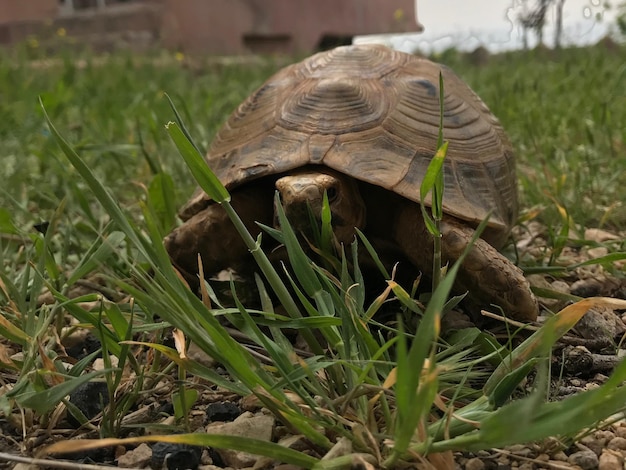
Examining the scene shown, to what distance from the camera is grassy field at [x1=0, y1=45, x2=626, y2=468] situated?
616mm

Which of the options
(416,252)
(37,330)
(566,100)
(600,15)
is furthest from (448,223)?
(600,15)

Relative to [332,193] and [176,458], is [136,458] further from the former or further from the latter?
[332,193]

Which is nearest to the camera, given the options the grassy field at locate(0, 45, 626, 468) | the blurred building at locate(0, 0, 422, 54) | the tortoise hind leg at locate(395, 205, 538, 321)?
the grassy field at locate(0, 45, 626, 468)

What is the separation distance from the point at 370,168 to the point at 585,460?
0.57m

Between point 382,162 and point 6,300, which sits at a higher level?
point 382,162

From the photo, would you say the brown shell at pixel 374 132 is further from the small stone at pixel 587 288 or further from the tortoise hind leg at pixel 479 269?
the small stone at pixel 587 288

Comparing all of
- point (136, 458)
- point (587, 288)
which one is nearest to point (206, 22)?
point (587, 288)

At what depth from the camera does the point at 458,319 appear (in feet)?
3.18

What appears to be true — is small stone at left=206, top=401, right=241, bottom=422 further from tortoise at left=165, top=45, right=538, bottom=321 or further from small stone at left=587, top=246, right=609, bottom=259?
small stone at left=587, top=246, right=609, bottom=259

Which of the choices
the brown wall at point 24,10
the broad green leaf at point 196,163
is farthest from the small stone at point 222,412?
the brown wall at point 24,10

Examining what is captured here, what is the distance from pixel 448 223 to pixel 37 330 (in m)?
0.64

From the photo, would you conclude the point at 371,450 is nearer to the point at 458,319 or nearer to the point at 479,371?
the point at 479,371

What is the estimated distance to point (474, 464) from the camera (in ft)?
2.11

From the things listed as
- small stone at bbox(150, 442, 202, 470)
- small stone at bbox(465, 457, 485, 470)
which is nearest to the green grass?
small stone at bbox(465, 457, 485, 470)
